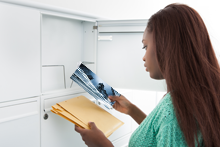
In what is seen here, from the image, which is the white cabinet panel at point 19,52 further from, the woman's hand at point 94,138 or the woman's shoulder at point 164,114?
the woman's shoulder at point 164,114

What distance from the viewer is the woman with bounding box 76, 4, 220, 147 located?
53 cm

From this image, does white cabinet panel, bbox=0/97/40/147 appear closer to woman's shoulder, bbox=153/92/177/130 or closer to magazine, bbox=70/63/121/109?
magazine, bbox=70/63/121/109

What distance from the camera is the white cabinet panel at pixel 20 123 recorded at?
798 mm

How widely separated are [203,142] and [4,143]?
770mm

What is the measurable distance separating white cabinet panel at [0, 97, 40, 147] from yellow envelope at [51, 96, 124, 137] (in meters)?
0.12

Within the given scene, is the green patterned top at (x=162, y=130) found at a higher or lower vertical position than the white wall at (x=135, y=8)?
lower

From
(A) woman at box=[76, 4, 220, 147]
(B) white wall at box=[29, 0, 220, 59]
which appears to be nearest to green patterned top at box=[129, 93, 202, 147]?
(A) woman at box=[76, 4, 220, 147]

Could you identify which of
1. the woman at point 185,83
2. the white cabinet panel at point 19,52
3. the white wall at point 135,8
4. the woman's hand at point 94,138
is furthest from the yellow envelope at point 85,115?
the white wall at point 135,8

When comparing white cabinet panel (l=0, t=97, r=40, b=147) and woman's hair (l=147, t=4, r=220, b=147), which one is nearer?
woman's hair (l=147, t=4, r=220, b=147)

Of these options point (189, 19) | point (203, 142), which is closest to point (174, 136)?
point (203, 142)

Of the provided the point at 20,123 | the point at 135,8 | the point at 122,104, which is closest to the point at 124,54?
the point at 122,104

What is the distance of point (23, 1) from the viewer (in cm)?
78

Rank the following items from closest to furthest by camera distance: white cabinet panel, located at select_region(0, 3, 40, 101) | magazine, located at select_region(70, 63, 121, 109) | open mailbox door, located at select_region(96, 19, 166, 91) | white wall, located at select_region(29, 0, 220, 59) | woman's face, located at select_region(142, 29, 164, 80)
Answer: woman's face, located at select_region(142, 29, 164, 80), white cabinet panel, located at select_region(0, 3, 40, 101), magazine, located at select_region(70, 63, 121, 109), open mailbox door, located at select_region(96, 19, 166, 91), white wall, located at select_region(29, 0, 220, 59)

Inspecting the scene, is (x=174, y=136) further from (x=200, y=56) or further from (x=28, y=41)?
(x=28, y=41)
